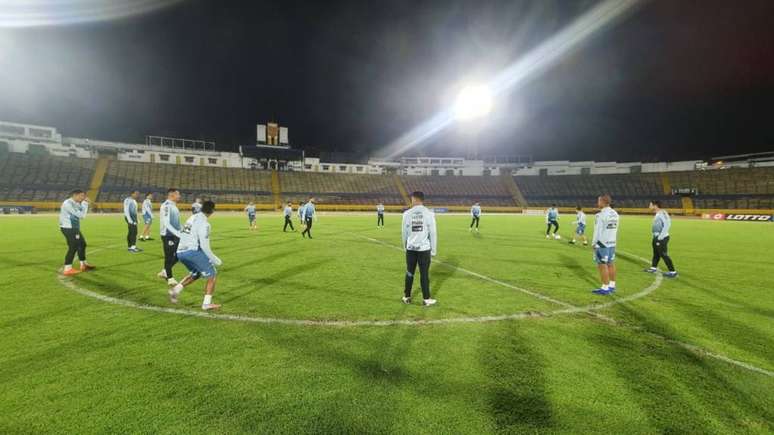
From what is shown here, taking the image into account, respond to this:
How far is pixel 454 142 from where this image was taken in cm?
9388

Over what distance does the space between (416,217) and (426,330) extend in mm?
2247

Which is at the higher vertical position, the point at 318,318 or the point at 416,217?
the point at 416,217

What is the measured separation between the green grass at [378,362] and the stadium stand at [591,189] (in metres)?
66.8

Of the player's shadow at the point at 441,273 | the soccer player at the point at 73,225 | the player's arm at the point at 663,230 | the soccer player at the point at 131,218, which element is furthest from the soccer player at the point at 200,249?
the player's arm at the point at 663,230

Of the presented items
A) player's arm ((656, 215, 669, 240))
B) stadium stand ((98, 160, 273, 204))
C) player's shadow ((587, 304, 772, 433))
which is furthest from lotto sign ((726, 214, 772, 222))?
stadium stand ((98, 160, 273, 204))

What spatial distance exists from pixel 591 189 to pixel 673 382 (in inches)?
3065

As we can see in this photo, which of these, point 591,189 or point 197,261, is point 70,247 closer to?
point 197,261

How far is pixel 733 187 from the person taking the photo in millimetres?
56469

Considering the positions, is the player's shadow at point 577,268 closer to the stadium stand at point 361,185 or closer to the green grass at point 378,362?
the green grass at point 378,362

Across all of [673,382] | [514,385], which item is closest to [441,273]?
[514,385]

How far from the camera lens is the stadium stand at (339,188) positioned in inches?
2537

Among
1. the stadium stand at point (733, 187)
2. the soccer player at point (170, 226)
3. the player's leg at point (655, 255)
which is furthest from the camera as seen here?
the stadium stand at point (733, 187)

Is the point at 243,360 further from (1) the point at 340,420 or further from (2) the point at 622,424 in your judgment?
(2) the point at 622,424

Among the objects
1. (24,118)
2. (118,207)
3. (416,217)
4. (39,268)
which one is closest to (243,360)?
(416,217)
